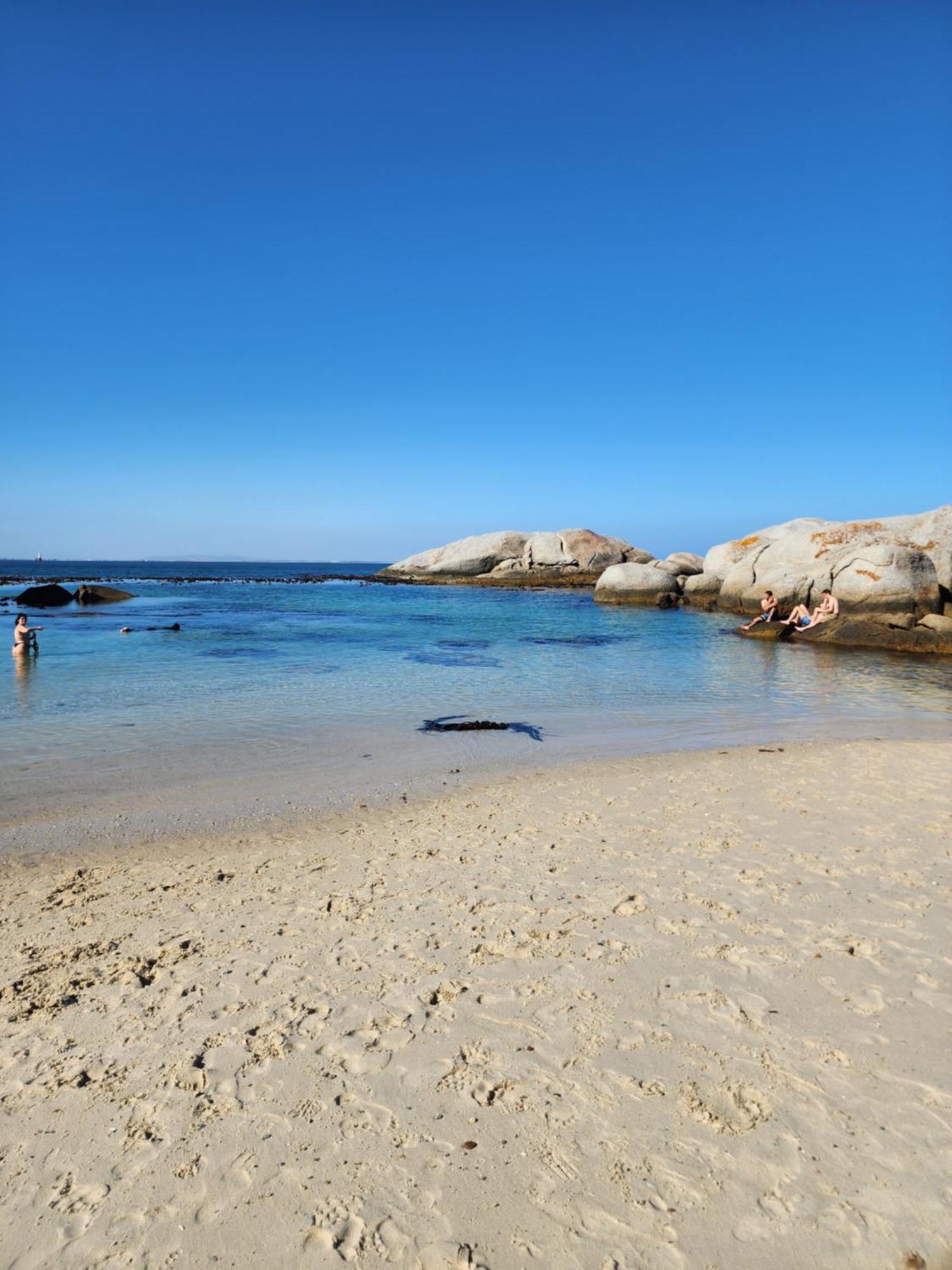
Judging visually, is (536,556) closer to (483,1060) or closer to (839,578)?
(839,578)

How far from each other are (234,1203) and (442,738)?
319 inches

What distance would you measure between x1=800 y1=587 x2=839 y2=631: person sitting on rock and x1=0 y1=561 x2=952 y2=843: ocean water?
85.5 inches

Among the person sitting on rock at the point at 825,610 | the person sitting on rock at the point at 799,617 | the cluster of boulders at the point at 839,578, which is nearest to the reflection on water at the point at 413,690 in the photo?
the cluster of boulders at the point at 839,578

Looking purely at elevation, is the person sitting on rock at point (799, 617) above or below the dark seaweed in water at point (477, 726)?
above

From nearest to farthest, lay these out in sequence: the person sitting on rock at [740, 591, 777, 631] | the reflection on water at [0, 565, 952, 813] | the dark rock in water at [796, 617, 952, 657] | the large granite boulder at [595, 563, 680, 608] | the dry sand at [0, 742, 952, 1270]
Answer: the dry sand at [0, 742, 952, 1270], the reflection on water at [0, 565, 952, 813], the dark rock in water at [796, 617, 952, 657], the person sitting on rock at [740, 591, 777, 631], the large granite boulder at [595, 563, 680, 608]

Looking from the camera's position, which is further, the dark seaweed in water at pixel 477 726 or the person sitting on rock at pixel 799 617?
the person sitting on rock at pixel 799 617

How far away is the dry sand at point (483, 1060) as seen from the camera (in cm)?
258

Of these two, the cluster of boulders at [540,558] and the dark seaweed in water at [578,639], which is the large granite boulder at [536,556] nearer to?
the cluster of boulders at [540,558]

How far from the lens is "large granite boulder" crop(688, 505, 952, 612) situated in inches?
905

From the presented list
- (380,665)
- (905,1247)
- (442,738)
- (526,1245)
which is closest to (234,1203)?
(526,1245)

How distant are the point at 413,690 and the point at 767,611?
1677cm

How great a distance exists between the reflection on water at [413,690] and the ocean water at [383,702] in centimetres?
7

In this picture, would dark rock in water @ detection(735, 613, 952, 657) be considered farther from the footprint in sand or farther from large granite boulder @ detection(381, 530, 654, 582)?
large granite boulder @ detection(381, 530, 654, 582)

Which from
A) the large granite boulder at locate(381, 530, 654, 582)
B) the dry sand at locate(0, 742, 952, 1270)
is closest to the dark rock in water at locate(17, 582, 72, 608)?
the large granite boulder at locate(381, 530, 654, 582)
